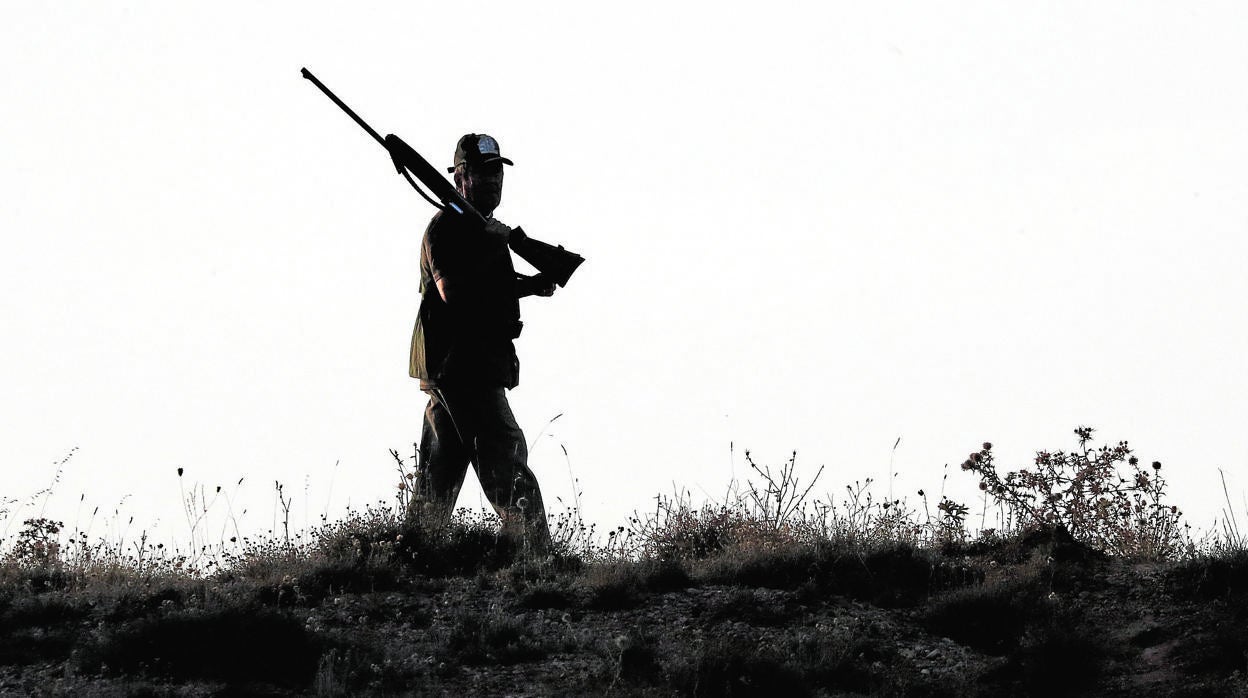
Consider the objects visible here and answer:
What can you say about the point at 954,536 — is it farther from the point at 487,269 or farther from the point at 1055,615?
the point at 487,269

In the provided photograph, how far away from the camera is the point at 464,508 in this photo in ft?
28.5

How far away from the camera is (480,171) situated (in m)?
8.75

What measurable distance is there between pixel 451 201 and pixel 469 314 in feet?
2.35

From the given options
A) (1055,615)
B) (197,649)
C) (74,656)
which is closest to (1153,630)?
(1055,615)

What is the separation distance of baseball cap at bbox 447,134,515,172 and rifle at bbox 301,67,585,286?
0.25m

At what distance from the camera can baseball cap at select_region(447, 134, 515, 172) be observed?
8.76m

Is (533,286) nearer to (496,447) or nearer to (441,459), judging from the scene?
(496,447)

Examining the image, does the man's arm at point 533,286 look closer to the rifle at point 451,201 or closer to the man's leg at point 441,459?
the rifle at point 451,201

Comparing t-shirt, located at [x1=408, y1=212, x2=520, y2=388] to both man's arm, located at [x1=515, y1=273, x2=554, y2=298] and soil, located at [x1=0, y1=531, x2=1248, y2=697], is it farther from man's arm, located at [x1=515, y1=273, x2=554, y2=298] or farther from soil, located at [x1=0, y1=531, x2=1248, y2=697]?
soil, located at [x1=0, y1=531, x2=1248, y2=697]

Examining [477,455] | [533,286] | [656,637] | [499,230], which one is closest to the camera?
[656,637]

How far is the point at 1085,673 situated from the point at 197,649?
13.4 ft

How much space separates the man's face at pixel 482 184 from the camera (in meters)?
8.75

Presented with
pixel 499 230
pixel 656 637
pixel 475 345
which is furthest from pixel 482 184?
pixel 656 637

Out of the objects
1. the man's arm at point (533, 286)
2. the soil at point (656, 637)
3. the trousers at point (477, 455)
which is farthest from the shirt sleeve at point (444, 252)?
the soil at point (656, 637)
